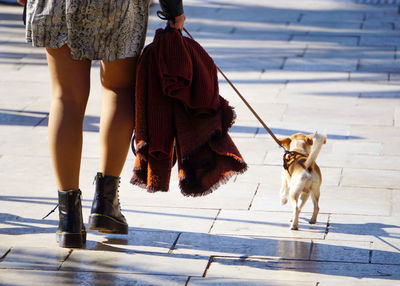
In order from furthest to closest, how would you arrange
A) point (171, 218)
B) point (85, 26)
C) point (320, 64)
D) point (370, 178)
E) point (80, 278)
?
point (320, 64), point (370, 178), point (171, 218), point (85, 26), point (80, 278)

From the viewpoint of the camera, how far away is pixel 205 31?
912cm

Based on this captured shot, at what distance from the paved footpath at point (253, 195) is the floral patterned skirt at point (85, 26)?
2.92 feet

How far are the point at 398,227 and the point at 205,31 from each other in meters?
5.80

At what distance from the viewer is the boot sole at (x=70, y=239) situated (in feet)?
10.9

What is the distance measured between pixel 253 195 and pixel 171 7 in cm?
136

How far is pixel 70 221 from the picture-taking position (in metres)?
3.32

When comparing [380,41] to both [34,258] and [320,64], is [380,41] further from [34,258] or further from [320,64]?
[34,258]

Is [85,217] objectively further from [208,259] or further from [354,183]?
[354,183]

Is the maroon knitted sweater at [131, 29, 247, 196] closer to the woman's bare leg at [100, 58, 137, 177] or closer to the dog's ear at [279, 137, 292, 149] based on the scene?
the woman's bare leg at [100, 58, 137, 177]

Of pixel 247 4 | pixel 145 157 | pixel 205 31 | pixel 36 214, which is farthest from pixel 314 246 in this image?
pixel 247 4

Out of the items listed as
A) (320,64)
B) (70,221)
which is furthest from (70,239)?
(320,64)

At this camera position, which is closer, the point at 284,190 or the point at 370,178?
the point at 284,190

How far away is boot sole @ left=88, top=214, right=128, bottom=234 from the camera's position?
3.36 meters

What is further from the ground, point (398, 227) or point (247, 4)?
point (398, 227)
